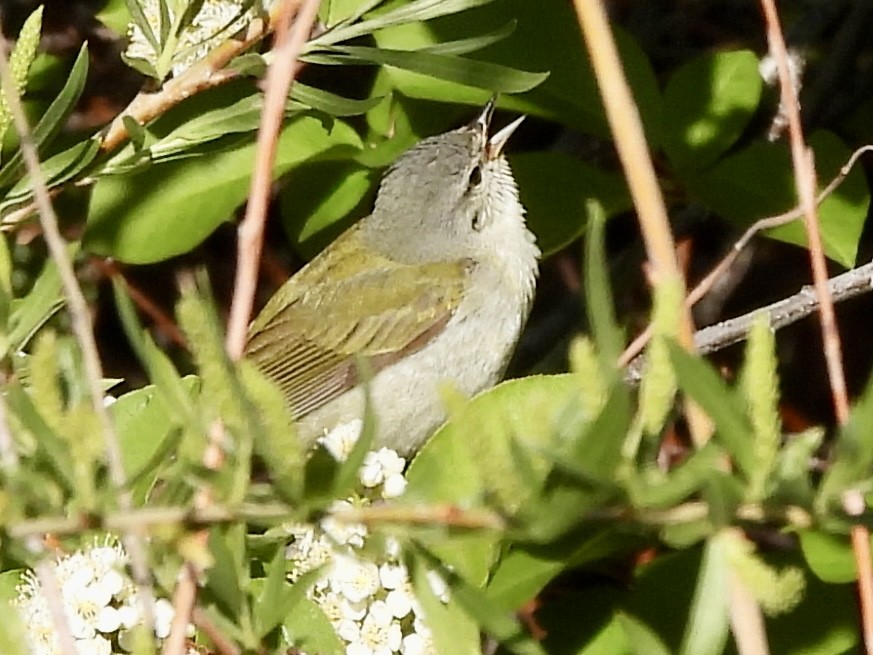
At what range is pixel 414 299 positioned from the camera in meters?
2.77

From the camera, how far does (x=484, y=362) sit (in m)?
2.58

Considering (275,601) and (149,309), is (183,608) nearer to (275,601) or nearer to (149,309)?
(275,601)

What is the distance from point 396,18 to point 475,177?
139 cm

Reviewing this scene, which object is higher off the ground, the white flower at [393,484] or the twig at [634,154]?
the twig at [634,154]

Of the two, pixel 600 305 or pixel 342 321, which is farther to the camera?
pixel 342 321

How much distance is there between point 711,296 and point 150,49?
61.7 inches

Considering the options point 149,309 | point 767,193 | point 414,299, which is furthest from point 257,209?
point 414,299

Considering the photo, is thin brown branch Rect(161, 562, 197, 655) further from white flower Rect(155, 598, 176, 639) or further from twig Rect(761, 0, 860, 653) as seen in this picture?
twig Rect(761, 0, 860, 653)

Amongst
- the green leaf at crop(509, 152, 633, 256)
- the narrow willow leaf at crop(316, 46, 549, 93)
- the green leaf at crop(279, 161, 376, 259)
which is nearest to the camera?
the narrow willow leaf at crop(316, 46, 549, 93)

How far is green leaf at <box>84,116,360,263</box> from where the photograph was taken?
190cm

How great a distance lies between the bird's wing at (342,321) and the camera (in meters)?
2.73

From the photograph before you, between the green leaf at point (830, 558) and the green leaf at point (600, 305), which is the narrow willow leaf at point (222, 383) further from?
the green leaf at point (830, 558)

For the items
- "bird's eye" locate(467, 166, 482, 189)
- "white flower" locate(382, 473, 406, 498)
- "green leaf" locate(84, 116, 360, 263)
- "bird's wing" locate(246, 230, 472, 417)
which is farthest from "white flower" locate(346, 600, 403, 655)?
"bird's eye" locate(467, 166, 482, 189)

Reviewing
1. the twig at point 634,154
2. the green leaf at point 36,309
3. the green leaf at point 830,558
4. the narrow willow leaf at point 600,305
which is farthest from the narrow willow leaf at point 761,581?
the green leaf at point 36,309
